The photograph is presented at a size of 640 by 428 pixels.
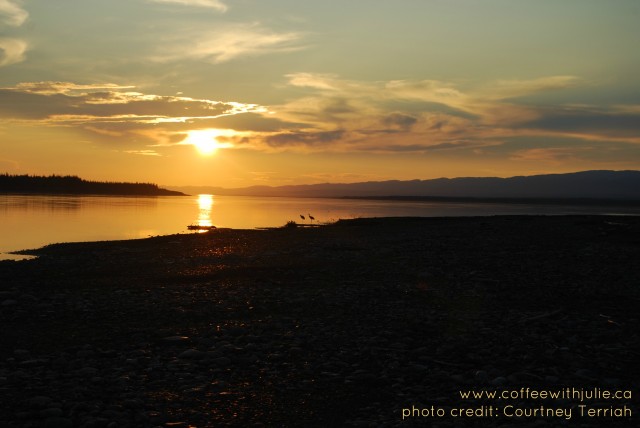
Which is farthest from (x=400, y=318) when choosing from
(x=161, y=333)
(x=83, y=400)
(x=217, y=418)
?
(x=83, y=400)

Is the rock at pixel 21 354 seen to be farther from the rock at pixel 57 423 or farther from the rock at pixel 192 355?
the rock at pixel 57 423

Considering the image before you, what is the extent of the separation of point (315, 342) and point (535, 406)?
15.9 ft

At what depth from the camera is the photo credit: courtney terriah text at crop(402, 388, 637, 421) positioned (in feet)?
24.0

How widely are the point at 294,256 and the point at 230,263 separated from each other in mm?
3624

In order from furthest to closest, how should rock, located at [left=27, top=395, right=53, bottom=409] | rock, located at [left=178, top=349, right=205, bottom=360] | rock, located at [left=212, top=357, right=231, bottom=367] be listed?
rock, located at [left=178, top=349, right=205, bottom=360], rock, located at [left=212, top=357, right=231, bottom=367], rock, located at [left=27, top=395, right=53, bottom=409]

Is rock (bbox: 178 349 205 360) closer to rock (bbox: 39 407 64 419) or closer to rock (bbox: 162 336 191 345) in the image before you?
rock (bbox: 162 336 191 345)

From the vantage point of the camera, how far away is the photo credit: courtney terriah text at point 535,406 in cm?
730

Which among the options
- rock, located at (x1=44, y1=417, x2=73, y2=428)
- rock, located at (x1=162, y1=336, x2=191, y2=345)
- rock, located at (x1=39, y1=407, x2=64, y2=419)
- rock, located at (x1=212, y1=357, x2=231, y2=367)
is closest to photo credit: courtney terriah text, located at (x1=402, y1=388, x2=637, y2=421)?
rock, located at (x1=212, y1=357, x2=231, y2=367)

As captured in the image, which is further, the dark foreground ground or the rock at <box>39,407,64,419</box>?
the dark foreground ground

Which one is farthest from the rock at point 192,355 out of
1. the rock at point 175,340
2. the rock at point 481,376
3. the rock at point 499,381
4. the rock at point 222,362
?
the rock at point 499,381

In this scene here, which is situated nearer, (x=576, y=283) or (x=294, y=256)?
(x=576, y=283)

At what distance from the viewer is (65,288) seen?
18109mm

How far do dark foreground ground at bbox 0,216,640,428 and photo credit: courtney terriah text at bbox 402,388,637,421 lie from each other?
0.13ft

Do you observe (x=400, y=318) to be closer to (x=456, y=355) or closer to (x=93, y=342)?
(x=456, y=355)
